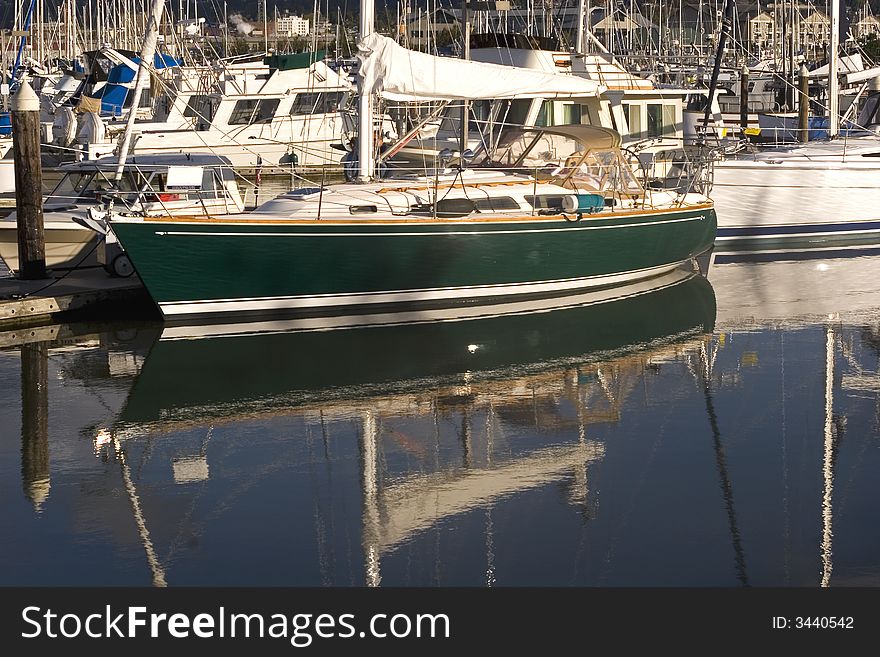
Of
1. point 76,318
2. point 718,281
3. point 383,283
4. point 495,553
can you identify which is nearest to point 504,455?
point 495,553

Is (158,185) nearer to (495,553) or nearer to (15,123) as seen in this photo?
(15,123)

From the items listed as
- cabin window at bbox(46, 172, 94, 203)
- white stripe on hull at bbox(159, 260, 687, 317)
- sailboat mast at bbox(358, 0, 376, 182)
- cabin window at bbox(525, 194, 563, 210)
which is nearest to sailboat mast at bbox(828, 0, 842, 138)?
white stripe on hull at bbox(159, 260, 687, 317)

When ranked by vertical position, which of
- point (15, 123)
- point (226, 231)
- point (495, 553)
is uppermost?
point (15, 123)

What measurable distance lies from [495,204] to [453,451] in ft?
24.0

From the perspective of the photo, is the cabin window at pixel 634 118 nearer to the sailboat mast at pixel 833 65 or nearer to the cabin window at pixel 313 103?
the sailboat mast at pixel 833 65

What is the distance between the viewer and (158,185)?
2298 cm

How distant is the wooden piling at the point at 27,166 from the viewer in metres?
18.9

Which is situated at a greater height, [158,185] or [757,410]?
[158,185]

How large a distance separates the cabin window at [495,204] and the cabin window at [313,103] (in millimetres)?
17056

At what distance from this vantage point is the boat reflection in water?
35.4 ft

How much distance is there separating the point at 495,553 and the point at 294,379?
6.39 m

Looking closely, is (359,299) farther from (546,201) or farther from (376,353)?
(546,201)

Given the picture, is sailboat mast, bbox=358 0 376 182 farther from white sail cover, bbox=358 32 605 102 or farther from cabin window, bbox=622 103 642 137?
cabin window, bbox=622 103 642 137

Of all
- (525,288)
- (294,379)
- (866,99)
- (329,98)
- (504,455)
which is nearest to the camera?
(504,455)
